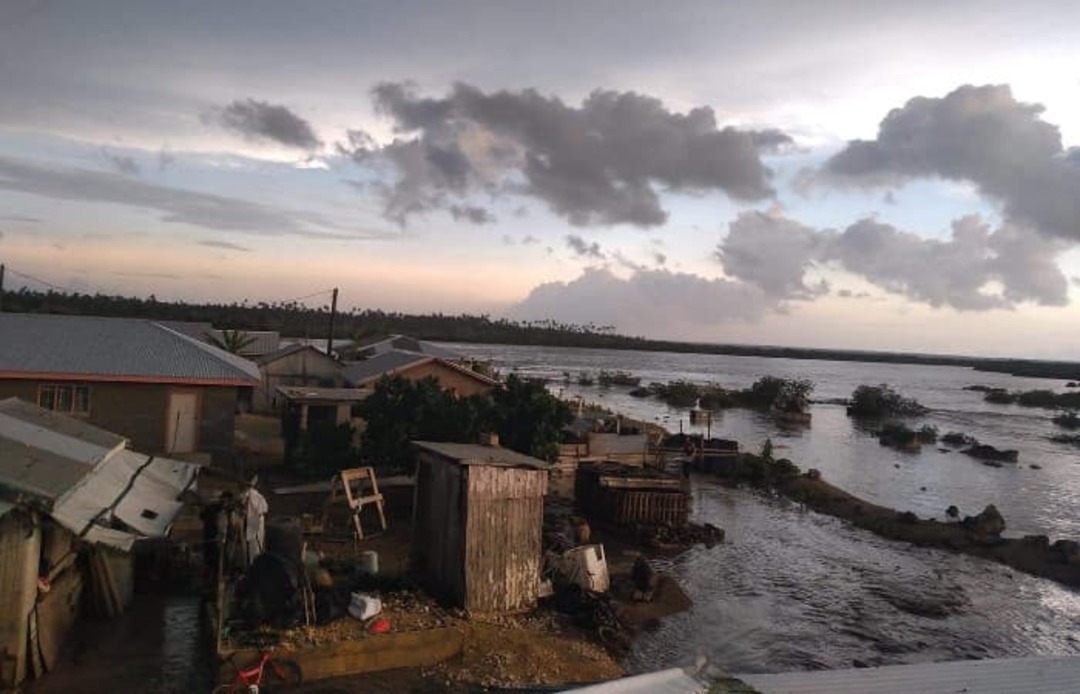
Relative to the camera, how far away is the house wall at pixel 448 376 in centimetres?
3017

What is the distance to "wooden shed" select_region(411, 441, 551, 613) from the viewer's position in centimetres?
1309

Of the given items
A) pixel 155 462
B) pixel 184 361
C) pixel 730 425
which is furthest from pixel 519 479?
pixel 730 425

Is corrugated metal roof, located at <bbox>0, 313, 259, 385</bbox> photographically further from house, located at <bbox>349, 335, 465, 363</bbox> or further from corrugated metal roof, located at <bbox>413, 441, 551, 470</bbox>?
house, located at <bbox>349, 335, 465, 363</bbox>

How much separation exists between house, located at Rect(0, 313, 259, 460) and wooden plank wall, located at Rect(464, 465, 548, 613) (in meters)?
12.4

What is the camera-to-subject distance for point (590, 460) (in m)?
27.7

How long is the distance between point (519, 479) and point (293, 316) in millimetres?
144708

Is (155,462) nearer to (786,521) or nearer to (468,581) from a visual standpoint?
(468,581)

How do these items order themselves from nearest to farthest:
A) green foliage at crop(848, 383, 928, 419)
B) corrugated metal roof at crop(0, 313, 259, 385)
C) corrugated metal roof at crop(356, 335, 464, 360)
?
corrugated metal roof at crop(0, 313, 259, 385), corrugated metal roof at crop(356, 335, 464, 360), green foliage at crop(848, 383, 928, 419)

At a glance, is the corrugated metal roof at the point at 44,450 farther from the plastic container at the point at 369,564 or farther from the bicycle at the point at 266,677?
the plastic container at the point at 369,564

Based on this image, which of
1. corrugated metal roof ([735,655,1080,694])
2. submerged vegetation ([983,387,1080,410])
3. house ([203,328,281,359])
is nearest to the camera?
corrugated metal roof ([735,655,1080,694])

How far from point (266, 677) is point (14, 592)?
2.97 metres

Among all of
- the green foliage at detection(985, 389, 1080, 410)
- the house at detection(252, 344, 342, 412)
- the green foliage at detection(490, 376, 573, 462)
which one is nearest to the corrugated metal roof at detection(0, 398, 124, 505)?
the green foliage at detection(490, 376, 573, 462)

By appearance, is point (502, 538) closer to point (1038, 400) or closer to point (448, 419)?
point (448, 419)

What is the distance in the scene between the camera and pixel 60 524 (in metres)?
10.4
